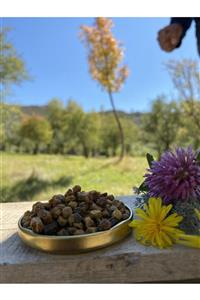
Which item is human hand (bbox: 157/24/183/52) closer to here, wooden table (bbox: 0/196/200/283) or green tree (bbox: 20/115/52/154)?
wooden table (bbox: 0/196/200/283)

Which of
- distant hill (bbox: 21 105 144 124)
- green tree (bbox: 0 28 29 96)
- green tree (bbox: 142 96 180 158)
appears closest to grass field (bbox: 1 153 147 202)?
distant hill (bbox: 21 105 144 124)

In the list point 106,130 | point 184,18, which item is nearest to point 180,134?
point 106,130

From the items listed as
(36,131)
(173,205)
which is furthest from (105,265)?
(36,131)

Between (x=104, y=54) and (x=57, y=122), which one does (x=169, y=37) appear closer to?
(x=104, y=54)

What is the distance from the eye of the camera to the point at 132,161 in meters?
3.56

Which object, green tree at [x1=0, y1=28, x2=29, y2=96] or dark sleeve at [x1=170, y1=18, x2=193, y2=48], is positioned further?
green tree at [x1=0, y1=28, x2=29, y2=96]

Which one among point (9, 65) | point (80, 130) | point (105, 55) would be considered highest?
point (105, 55)

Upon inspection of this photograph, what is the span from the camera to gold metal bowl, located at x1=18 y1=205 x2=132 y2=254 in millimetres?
530

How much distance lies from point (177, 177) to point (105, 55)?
3245mm

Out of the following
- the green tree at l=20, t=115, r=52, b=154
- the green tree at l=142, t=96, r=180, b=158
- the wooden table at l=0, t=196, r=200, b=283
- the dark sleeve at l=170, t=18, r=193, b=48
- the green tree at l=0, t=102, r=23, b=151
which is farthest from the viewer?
the green tree at l=142, t=96, r=180, b=158

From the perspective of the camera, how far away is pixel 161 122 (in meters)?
4.72

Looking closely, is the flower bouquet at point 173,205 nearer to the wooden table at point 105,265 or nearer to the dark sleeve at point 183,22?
the wooden table at point 105,265

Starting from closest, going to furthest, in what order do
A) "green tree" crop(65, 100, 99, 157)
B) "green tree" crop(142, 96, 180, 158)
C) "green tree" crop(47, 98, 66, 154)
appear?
"green tree" crop(47, 98, 66, 154)
"green tree" crop(65, 100, 99, 157)
"green tree" crop(142, 96, 180, 158)

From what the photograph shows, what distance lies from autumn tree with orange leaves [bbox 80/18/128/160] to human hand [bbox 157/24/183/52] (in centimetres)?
246
